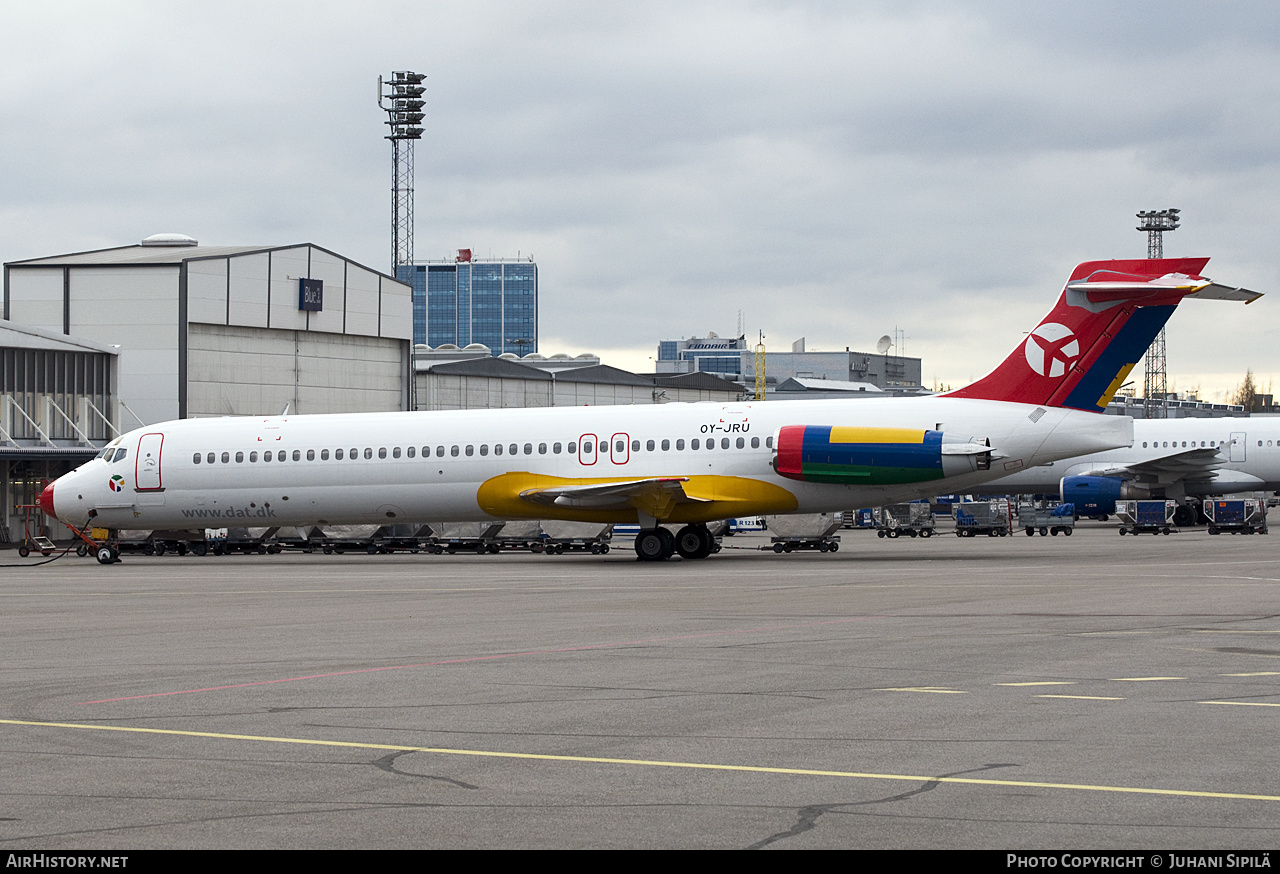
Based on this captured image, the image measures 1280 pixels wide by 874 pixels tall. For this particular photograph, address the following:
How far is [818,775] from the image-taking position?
26.3 feet

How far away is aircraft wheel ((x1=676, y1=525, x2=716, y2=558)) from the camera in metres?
36.0

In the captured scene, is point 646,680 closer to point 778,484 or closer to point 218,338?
point 778,484

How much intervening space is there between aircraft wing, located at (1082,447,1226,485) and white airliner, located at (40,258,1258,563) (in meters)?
24.0

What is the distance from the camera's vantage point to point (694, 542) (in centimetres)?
3603

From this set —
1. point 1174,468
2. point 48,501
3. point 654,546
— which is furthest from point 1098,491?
point 48,501

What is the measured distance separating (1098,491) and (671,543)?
2737 centimetres

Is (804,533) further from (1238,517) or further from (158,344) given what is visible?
(158,344)

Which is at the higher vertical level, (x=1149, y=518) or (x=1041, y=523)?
(x=1149, y=518)

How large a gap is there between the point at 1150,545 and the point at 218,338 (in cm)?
3821

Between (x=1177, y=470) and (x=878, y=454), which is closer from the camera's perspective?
(x=878, y=454)

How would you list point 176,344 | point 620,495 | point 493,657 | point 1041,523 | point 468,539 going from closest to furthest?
point 493,657, point 620,495, point 468,539, point 1041,523, point 176,344

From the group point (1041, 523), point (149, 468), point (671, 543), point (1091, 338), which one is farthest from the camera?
point (1041, 523)

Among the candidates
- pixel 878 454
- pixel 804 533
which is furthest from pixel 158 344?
pixel 878 454

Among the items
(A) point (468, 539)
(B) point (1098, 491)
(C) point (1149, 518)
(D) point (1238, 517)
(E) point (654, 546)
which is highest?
(B) point (1098, 491)
